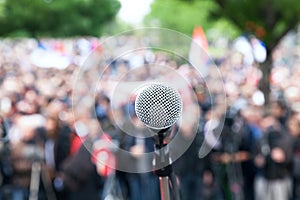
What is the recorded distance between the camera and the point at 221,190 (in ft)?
33.5

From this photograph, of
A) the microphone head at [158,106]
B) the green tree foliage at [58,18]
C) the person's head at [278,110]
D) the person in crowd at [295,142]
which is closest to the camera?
the microphone head at [158,106]

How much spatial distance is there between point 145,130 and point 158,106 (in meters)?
0.31

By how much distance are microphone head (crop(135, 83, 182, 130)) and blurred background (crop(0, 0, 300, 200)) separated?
201 millimetres

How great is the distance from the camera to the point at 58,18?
44.9 meters

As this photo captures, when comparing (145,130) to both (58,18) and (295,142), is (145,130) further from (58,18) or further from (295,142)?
(58,18)

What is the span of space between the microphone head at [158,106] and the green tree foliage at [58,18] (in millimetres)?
35882

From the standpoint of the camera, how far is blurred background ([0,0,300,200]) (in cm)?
388

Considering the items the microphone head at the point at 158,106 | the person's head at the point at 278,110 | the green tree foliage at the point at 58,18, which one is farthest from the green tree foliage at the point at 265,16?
the green tree foliage at the point at 58,18

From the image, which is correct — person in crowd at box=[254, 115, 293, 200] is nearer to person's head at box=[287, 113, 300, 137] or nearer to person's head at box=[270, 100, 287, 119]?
person's head at box=[287, 113, 300, 137]

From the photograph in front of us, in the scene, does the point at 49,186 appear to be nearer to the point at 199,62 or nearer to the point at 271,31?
the point at 199,62

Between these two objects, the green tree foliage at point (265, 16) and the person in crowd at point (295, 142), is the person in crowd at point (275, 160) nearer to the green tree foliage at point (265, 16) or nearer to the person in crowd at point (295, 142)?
the person in crowd at point (295, 142)

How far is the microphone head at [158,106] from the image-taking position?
3297 millimetres

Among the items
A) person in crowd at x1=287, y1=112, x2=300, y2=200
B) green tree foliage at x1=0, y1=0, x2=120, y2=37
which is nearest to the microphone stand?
person in crowd at x1=287, y1=112, x2=300, y2=200

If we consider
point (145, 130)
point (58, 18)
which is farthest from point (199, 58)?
point (58, 18)
